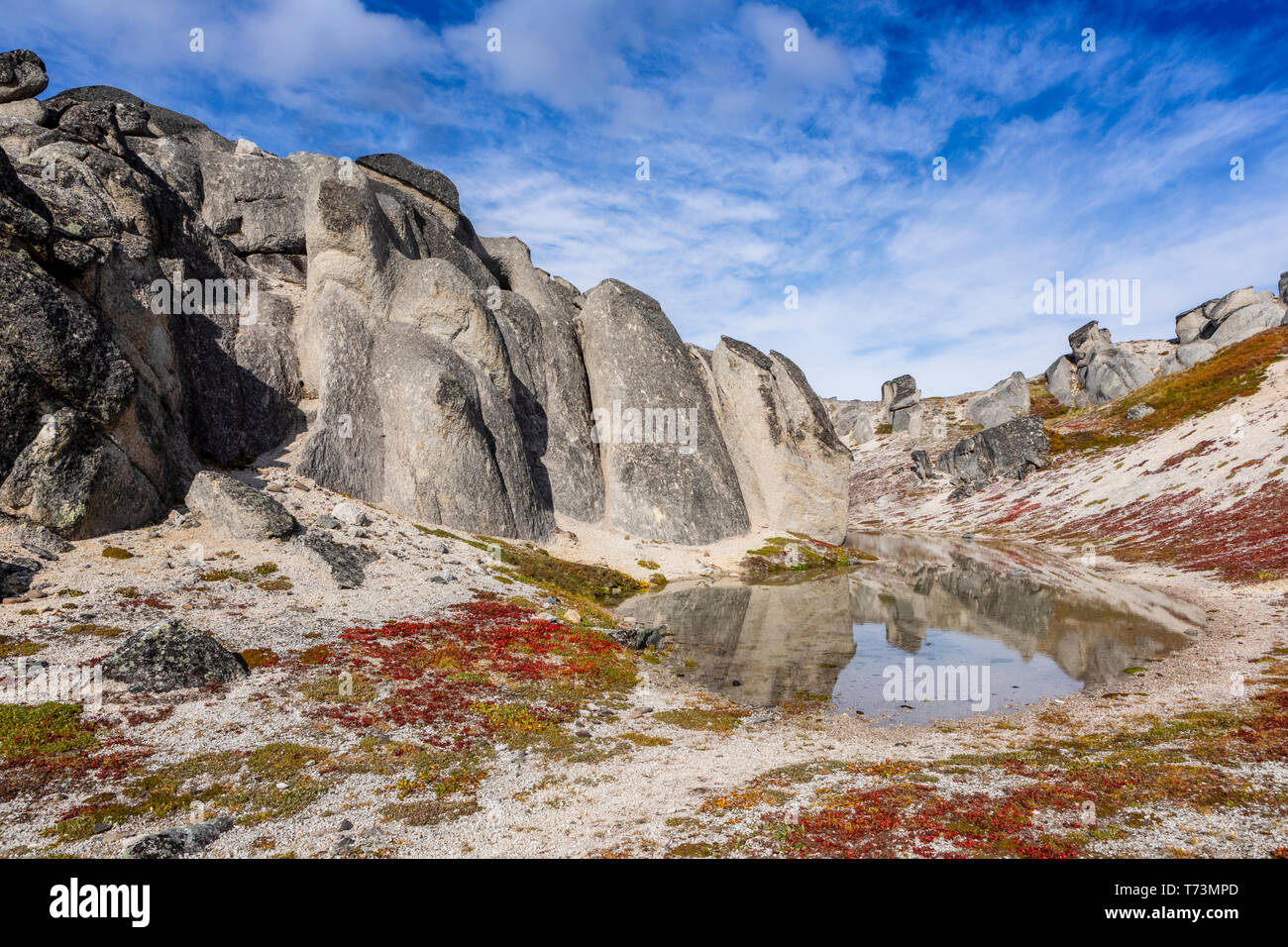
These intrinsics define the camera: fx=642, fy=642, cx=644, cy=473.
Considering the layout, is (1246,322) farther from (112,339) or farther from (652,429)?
(112,339)

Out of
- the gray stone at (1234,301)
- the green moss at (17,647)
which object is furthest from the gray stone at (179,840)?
the gray stone at (1234,301)

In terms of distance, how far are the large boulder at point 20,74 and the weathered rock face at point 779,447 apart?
6650 cm

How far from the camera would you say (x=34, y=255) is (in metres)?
29.6

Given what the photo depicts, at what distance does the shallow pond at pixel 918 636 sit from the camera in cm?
2670

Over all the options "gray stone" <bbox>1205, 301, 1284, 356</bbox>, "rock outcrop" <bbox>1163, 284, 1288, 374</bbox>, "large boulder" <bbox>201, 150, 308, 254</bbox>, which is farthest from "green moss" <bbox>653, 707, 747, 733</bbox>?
"gray stone" <bbox>1205, 301, 1284, 356</bbox>

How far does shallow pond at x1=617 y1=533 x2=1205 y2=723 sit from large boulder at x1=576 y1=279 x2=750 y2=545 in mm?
10878

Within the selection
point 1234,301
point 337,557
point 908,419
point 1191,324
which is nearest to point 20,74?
point 337,557

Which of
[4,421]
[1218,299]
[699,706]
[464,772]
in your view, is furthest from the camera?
[1218,299]

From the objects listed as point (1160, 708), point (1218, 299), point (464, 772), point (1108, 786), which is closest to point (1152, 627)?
point (1160, 708)

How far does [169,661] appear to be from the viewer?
1955 centimetres

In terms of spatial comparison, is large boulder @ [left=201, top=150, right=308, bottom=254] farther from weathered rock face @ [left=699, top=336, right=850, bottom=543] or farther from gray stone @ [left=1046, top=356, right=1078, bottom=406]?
gray stone @ [left=1046, top=356, right=1078, bottom=406]

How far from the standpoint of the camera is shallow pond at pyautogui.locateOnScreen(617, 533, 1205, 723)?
1051 inches
